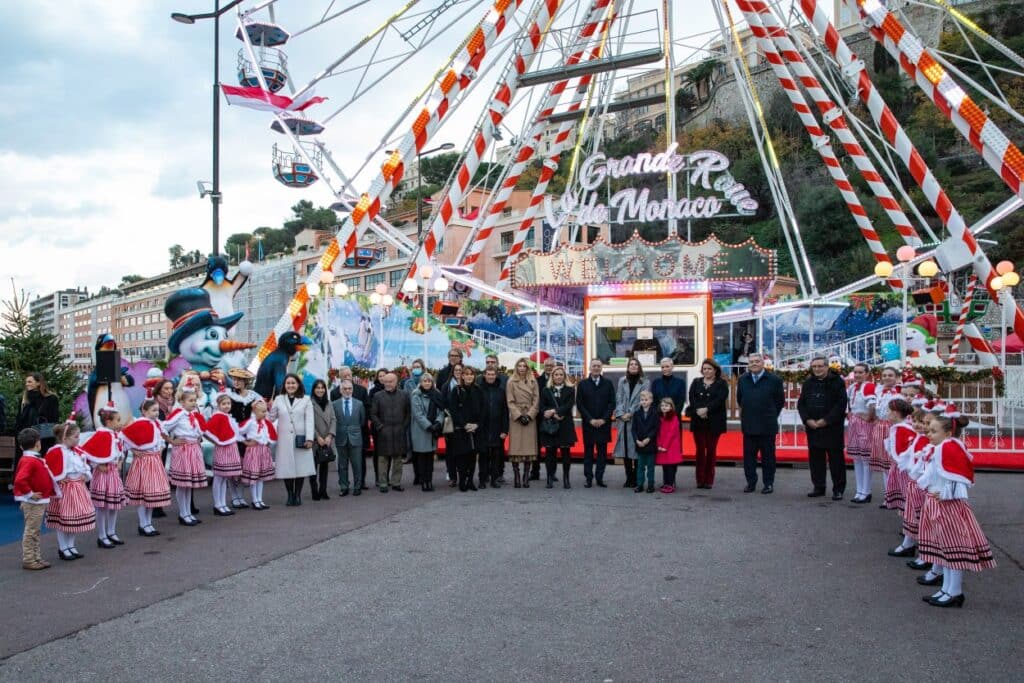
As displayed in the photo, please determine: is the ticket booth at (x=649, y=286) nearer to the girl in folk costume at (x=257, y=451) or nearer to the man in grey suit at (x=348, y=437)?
the man in grey suit at (x=348, y=437)

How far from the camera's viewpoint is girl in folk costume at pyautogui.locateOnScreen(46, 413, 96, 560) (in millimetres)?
7051

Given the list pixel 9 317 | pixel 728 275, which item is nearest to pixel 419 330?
pixel 728 275

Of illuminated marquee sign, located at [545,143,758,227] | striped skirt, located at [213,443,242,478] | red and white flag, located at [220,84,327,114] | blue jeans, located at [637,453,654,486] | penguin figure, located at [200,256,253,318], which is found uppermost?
red and white flag, located at [220,84,327,114]

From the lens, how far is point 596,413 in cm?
1071

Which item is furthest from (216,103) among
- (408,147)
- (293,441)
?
(293,441)

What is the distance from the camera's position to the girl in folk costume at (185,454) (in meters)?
8.70

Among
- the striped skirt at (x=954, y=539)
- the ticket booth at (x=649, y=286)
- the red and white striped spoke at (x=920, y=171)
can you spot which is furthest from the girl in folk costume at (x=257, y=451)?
the red and white striped spoke at (x=920, y=171)

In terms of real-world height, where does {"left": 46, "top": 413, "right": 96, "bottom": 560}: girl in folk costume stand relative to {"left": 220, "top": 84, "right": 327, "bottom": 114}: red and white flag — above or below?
below

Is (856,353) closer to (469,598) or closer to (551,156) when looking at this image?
(551,156)

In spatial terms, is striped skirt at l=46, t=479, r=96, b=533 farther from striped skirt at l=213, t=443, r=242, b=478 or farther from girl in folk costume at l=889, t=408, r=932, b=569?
girl in folk costume at l=889, t=408, r=932, b=569

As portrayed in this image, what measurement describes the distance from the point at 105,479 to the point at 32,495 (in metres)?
0.93

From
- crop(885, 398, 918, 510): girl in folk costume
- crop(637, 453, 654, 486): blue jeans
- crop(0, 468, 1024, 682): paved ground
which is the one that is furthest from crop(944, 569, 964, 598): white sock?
crop(637, 453, 654, 486): blue jeans

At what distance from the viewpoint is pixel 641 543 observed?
726 centimetres

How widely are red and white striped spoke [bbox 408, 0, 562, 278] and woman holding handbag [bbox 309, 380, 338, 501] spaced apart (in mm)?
8466
